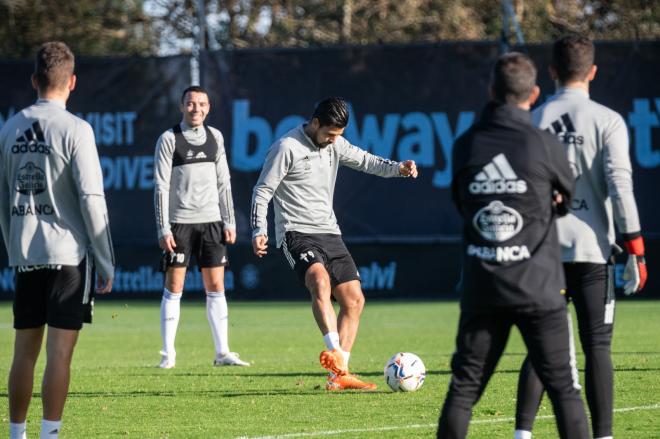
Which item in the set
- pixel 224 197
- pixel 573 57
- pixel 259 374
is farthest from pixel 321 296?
pixel 573 57

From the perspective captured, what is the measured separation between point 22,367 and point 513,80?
284 cm

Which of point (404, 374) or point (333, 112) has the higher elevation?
point (333, 112)

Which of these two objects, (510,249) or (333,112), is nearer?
(510,249)

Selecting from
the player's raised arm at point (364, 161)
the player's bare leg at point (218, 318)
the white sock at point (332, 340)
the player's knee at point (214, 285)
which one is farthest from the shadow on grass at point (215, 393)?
the player's knee at point (214, 285)

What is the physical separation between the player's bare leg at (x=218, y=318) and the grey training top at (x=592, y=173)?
212 inches

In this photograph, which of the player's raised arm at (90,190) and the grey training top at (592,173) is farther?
the player's raised arm at (90,190)

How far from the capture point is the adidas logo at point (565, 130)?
583 centimetres

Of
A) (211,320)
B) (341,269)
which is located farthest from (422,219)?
(341,269)

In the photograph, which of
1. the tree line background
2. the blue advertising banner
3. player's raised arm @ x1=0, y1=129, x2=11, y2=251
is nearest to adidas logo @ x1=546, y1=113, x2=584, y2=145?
player's raised arm @ x1=0, y1=129, x2=11, y2=251

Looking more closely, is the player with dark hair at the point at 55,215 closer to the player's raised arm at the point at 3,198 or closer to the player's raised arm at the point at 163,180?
the player's raised arm at the point at 3,198

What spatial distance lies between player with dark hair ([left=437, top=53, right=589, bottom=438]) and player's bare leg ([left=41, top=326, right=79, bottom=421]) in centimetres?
197

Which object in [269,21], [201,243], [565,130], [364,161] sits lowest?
[201,243]

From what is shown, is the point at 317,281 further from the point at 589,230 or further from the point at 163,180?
the point at 589,230

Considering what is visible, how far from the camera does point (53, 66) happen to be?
236 inches
